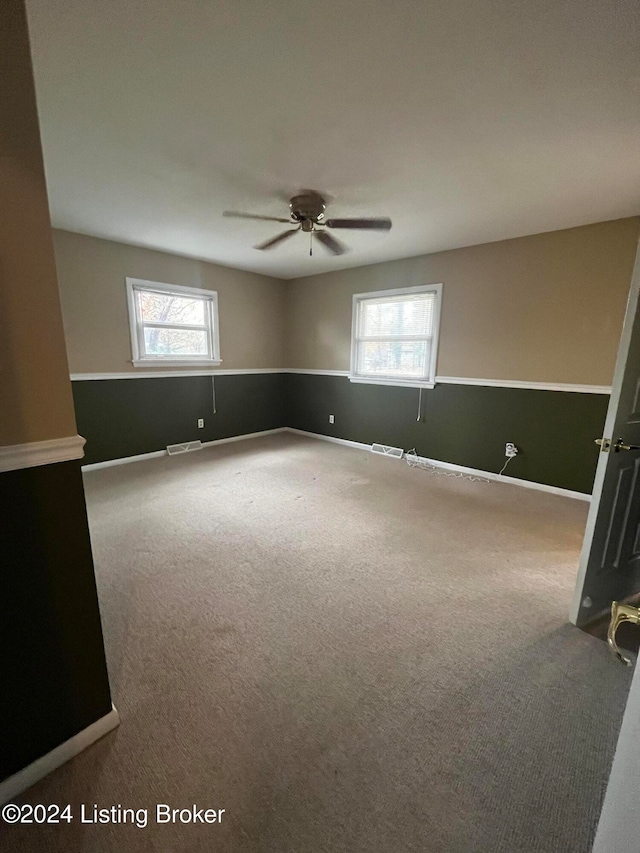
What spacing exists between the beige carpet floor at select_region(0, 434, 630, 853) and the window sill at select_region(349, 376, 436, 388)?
2005 millimetres

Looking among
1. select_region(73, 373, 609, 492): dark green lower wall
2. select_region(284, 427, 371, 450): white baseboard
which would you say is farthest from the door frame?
select_region(284, 427, 371, 450): white baseboard

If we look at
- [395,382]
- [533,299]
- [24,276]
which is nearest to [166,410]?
[395,382]

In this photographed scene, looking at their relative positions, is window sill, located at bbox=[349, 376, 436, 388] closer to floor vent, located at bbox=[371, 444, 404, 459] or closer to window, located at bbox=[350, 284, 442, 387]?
window, located at bbox=[350, 284, 442, 387]

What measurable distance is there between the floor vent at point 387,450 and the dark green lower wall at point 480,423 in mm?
72

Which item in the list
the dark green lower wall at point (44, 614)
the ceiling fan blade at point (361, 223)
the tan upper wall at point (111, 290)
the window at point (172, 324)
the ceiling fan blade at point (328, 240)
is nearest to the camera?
the dark green lower wall at point (44, 614)

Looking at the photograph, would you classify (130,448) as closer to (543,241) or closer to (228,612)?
(228,612)

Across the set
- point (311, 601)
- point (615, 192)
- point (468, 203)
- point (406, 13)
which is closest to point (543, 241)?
point (615, 192)

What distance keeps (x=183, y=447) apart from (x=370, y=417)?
8.55ft

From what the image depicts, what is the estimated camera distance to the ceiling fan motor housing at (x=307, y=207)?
2562 millimetres

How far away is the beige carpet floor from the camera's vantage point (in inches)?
40.0

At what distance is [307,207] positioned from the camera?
262cm

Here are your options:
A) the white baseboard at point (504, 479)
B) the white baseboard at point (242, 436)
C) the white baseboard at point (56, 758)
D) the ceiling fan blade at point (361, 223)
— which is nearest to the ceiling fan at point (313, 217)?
the ceiling fan blade at point (361, 223)

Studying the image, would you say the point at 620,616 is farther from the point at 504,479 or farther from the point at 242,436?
the point at 242,436

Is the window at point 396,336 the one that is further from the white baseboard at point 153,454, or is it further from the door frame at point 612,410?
the door frame at point 612,410
